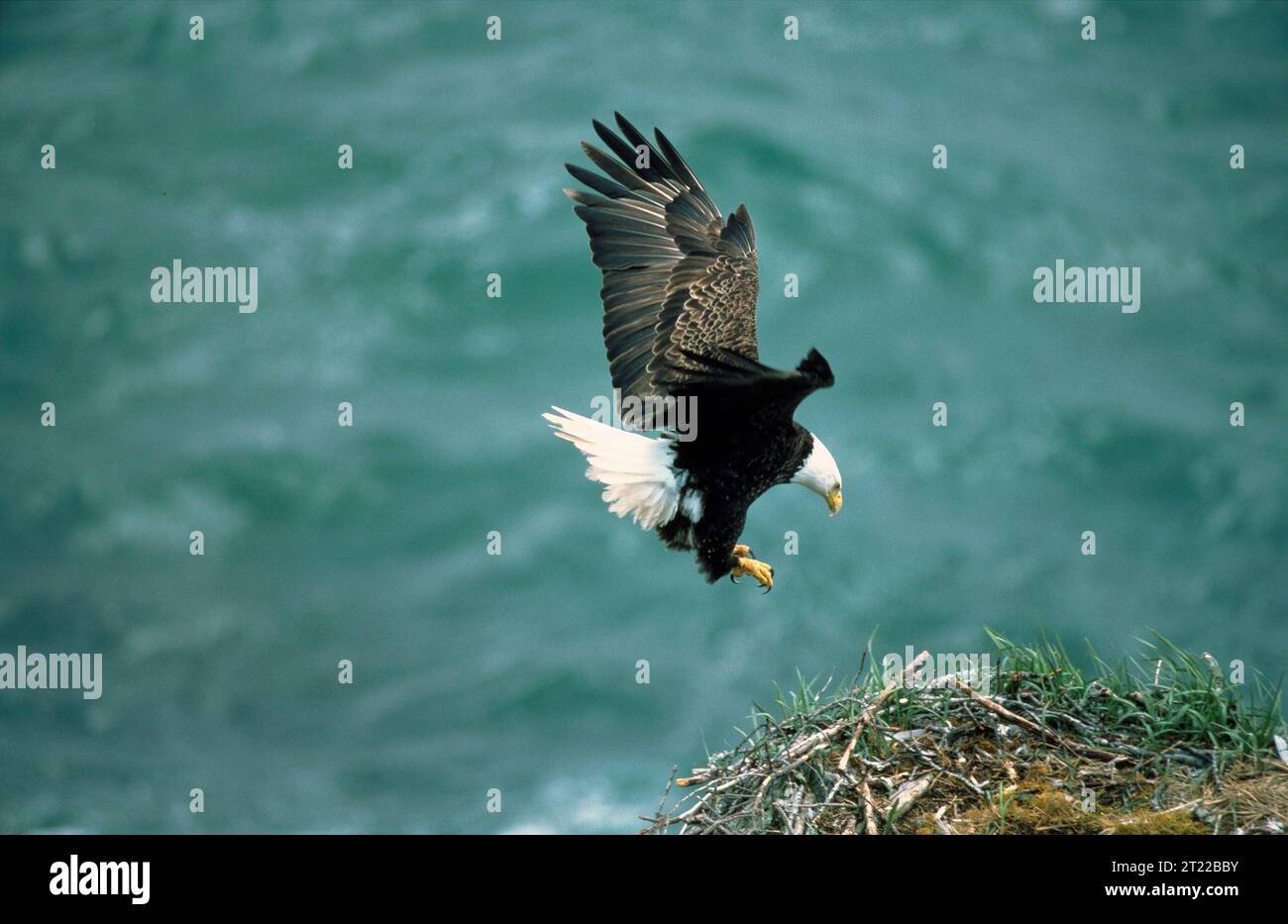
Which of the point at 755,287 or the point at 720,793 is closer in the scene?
the point at 720,793

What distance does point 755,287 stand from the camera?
23.8ft

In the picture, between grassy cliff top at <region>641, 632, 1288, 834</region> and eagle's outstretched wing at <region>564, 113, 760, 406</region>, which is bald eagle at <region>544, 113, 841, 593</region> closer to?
eagle's outstretched wing at <region>564, 113, 760, 406</region>

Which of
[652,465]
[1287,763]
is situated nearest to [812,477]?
[652,465]

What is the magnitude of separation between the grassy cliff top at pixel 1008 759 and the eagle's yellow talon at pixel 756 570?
1.27m

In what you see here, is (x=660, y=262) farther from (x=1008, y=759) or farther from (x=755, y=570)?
(x=1008, y=759)

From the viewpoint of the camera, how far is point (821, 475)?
7.37 metres

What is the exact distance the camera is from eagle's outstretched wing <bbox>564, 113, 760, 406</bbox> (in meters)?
6.99

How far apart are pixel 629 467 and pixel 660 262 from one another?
126cm

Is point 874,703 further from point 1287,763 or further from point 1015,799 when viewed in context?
point 1287,763

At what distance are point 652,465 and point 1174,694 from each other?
2.73m

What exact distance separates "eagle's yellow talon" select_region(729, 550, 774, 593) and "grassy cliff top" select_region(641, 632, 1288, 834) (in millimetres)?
1265

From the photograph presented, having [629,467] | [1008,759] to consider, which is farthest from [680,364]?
[1008,759]

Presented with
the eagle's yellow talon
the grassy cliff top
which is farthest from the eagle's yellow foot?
the grassy cliff top
